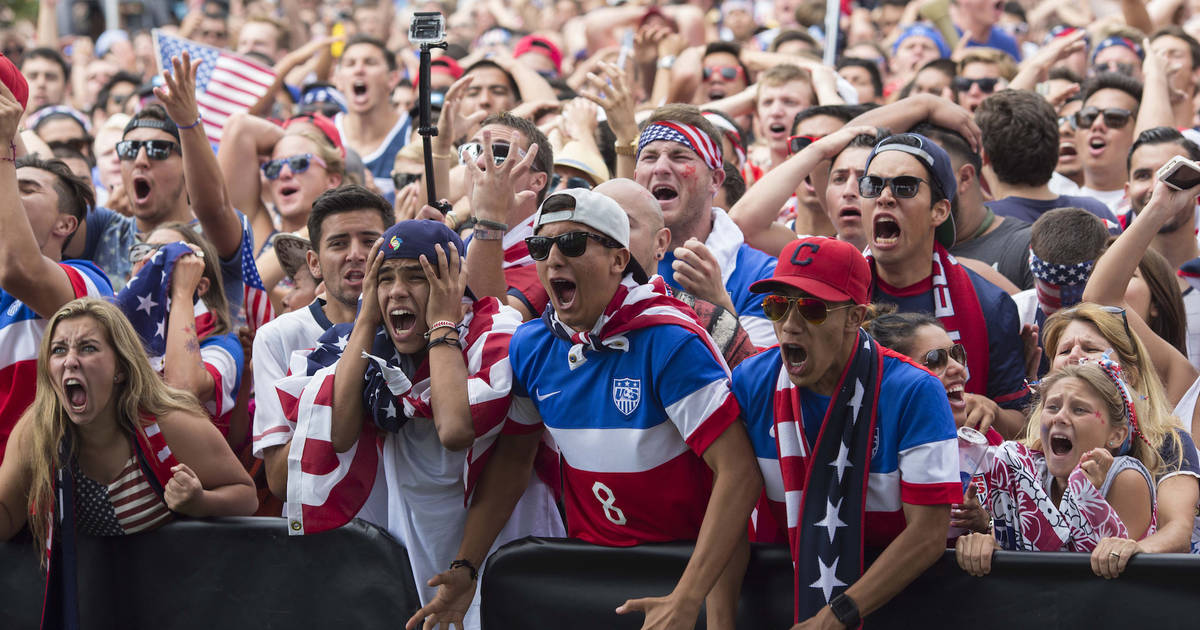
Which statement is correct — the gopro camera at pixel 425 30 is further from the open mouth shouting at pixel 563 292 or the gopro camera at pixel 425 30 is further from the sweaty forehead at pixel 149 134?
the sweaty forehead at pixel 149 134

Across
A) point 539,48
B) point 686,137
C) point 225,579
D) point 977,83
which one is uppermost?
point 539,48

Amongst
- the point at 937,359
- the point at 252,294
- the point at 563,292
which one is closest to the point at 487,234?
the point at 563,292

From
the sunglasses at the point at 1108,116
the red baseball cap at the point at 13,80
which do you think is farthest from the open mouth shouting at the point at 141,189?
the sunglasses at the point at 1108,116

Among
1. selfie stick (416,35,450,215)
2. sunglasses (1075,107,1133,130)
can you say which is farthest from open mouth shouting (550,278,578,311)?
sunglasses (1075,107,1133,130)

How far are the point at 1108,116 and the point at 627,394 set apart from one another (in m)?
4.31

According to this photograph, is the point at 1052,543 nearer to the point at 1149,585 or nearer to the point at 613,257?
the point at 1149,585

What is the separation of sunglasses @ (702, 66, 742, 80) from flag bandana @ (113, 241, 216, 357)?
4.74 m

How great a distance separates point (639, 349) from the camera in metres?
3.80

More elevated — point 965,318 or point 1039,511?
point 965,318

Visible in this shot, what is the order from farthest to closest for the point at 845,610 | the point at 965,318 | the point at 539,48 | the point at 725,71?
the point at 539,48 → the point at 725,71 → the point at 965,318 → the point at 845,610

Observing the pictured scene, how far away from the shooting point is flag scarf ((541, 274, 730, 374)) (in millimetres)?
3811

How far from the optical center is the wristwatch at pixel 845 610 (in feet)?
11.4

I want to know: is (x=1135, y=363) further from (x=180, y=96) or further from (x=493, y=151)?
(x=180, y=96)

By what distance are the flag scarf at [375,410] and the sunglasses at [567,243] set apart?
0.39 m
